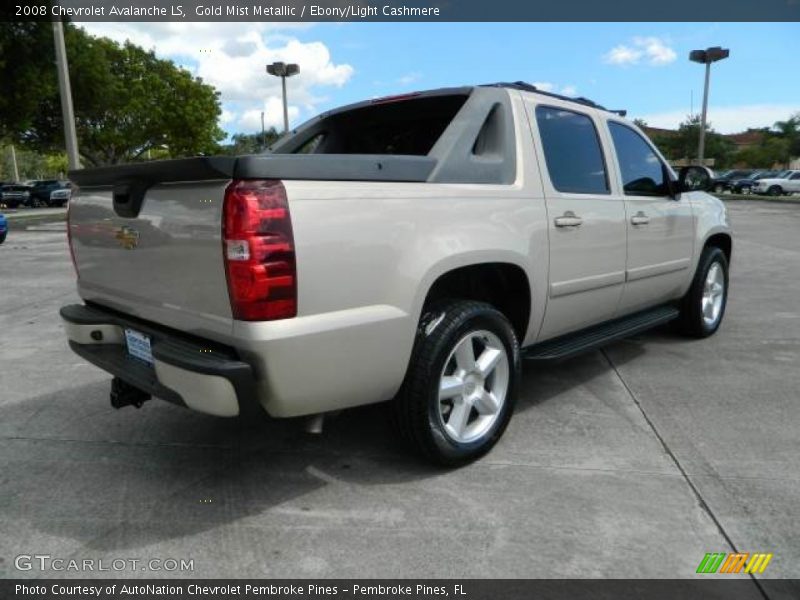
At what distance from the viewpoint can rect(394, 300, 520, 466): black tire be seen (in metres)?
2.67

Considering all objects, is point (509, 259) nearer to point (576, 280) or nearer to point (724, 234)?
point (576, 280)

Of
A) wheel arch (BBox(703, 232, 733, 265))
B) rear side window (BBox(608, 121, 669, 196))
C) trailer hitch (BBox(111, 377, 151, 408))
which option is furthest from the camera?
wheel arch (BBox(703, 232, 733, 265))

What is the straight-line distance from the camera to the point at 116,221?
2758 mm

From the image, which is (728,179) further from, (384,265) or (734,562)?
(384,265)

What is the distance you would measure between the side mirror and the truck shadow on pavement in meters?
1.94

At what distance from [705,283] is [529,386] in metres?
1.99

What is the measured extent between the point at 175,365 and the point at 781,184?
41176mm

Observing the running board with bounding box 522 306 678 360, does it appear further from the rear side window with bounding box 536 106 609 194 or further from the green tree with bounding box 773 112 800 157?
the green tree with bounding box 773 112 800 157

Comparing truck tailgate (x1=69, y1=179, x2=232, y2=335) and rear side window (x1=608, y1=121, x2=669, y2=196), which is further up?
rear side window (x1=608, y1=121, x2=669, y2=196)

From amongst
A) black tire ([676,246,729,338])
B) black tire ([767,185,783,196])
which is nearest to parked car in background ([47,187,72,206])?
black tire ([676,246,729,338])

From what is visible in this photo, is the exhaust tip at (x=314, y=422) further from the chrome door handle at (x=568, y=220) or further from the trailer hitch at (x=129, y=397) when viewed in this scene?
the chrome door handle at (x=568, y=220)
